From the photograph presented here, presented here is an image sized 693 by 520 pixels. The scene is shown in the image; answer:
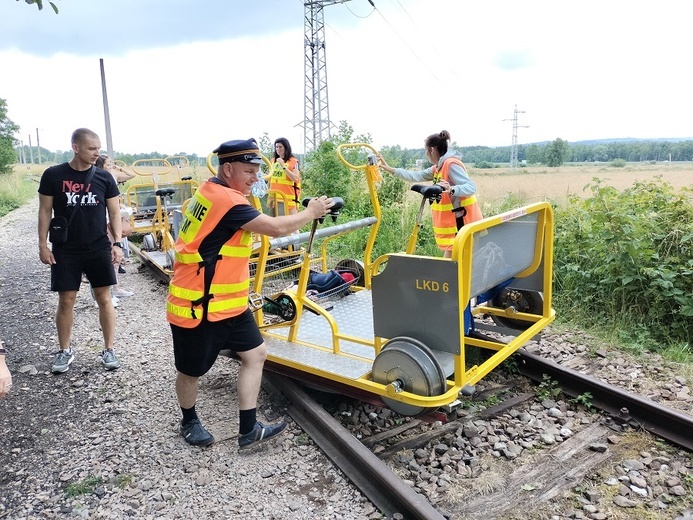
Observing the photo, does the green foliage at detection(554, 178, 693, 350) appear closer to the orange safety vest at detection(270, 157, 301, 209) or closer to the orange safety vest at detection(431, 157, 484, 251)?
the orange safety vest at detection(431, 157, 484, 251)

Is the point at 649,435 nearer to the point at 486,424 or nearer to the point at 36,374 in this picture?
the point at 486,424

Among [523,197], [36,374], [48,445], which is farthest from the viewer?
[523,197]

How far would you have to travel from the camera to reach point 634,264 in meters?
5.36

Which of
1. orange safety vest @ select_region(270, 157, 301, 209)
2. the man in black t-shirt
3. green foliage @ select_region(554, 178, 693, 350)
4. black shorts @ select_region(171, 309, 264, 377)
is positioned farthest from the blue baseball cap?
orange safety vest @ select_region(270, 157, 301, 209)

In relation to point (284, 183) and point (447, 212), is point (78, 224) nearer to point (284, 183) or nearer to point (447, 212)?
point (447, 212)

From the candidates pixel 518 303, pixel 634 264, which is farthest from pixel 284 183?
pixel 634 264

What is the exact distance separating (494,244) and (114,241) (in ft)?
11.2

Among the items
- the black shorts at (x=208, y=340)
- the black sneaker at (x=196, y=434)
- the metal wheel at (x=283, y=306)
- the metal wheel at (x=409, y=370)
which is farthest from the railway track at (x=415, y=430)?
the black shorts at (x=208, y=340)

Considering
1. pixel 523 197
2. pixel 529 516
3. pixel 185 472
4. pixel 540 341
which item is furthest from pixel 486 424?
pixel 523 197

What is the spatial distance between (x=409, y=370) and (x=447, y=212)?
7.74ft

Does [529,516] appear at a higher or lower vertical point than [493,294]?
lower

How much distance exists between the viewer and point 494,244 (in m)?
3.41

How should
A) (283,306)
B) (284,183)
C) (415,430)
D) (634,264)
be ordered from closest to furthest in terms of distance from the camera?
1. (415,430)
2. (283,306)
3. (634,264)
4. (284,183)

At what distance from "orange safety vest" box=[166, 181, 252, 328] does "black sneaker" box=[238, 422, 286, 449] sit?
817mm
